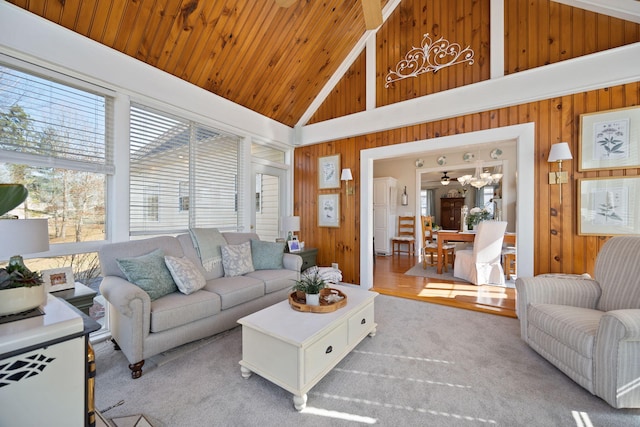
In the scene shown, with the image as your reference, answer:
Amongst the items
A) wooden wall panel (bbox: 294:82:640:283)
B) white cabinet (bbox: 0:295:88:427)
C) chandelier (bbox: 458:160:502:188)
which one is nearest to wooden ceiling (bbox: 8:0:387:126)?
wooden wall panel (bbox: 294:82:640:283)

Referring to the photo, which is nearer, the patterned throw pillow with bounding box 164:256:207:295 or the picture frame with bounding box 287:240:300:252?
the patterned throw pillow with bounding box 164:256:207:295

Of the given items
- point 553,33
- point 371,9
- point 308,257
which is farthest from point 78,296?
point 553,33

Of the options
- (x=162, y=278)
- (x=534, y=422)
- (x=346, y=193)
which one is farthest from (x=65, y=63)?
(x=534, y=422)

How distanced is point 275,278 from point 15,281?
2.02 metres

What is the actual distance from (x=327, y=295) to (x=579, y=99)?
3.34 meters

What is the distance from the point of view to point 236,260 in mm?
2998

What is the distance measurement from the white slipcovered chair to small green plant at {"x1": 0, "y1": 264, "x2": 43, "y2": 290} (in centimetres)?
468

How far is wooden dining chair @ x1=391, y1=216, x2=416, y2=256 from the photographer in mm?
6530

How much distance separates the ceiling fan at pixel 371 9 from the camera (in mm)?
1803

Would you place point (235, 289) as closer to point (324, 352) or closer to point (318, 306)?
point (318, 306)

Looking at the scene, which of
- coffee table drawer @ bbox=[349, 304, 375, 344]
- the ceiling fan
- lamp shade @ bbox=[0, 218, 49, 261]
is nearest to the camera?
lamp shade @ bbox=[0, 218, 49, 261]

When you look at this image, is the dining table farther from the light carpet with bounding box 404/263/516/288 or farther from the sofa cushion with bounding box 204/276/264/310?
the sofa cushion with bounding box 204/276/264/310

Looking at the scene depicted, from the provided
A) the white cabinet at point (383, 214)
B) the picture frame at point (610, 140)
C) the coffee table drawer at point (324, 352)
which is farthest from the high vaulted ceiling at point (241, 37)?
the white cabinet at point (383, 214)

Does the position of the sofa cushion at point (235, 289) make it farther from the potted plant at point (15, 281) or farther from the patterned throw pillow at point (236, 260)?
the potted plant at point (15, 281)
